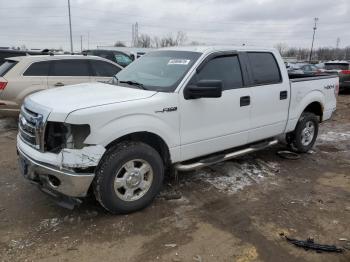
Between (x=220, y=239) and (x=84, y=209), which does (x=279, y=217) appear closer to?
(x=220, y=239)

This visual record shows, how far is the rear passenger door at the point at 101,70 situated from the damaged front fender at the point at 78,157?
569cm

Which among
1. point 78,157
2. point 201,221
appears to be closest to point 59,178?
point 78,157

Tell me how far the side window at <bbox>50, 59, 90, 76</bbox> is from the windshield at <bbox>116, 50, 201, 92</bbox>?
12.5 feet

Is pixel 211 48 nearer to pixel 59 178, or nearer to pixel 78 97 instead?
pixel 78 97

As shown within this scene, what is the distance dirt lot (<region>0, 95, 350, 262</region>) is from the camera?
3.60 metres

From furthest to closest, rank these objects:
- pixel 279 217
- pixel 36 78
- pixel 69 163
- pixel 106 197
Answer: pixel 36 78 → pixel 279 217 → pixel 106 197 → pixel 69 163

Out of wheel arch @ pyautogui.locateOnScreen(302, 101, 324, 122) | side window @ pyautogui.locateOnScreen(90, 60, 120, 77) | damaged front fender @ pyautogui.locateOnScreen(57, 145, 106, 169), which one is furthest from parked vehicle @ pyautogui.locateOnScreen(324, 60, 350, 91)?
damaged front fender @ pyautogui.locateOnScreen(57, 145, 106, 169)

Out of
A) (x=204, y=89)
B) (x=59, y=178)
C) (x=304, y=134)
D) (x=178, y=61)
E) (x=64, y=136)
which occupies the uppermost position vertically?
(x=178, y=61)

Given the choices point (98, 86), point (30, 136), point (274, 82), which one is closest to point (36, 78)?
point (98, 86)

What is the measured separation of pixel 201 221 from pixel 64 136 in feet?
5.60

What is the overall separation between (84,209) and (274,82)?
129 inches

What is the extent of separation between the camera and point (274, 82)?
18.9ft

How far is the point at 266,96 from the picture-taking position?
5.56 meters

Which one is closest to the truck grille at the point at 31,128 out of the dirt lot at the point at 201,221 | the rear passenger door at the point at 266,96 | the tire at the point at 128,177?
the tire at the point at 128,177
